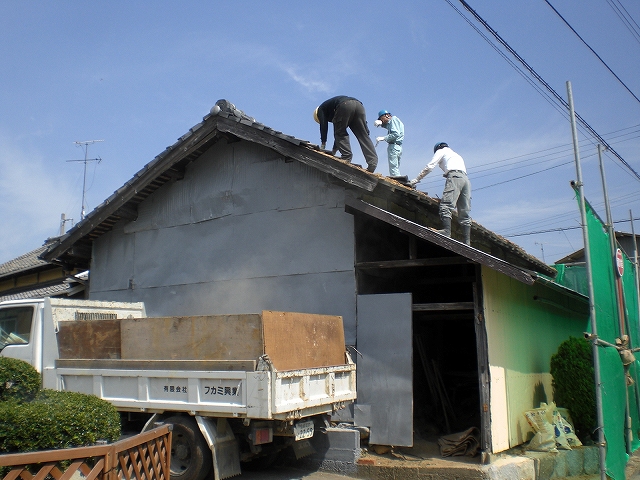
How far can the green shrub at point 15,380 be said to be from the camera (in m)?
5.77

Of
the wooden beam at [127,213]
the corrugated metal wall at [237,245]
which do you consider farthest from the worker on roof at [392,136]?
the wooden beam at [127,213]

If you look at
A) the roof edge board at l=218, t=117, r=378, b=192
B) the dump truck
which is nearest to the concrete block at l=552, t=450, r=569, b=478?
the dump truck

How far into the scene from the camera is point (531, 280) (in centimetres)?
727

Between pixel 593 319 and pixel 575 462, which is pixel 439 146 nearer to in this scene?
pixel 593 319

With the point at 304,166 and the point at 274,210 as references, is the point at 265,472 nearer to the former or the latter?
the point at 274,210

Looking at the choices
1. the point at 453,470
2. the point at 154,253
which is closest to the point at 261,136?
the point at 154,253

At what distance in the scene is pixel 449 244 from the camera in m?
7.90

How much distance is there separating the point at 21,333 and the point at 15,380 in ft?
9.93

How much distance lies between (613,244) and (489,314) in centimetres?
204

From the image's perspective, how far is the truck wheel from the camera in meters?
6.91

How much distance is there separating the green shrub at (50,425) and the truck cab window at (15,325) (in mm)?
3512

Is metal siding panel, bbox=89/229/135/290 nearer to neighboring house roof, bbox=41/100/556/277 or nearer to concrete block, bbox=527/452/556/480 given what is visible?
neighboring house roof, bbox=41/100/556/277

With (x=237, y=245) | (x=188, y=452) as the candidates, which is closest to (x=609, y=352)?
(x=188, y=452)

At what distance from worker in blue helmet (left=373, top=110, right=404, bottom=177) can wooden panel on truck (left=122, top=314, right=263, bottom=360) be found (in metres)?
5.66
